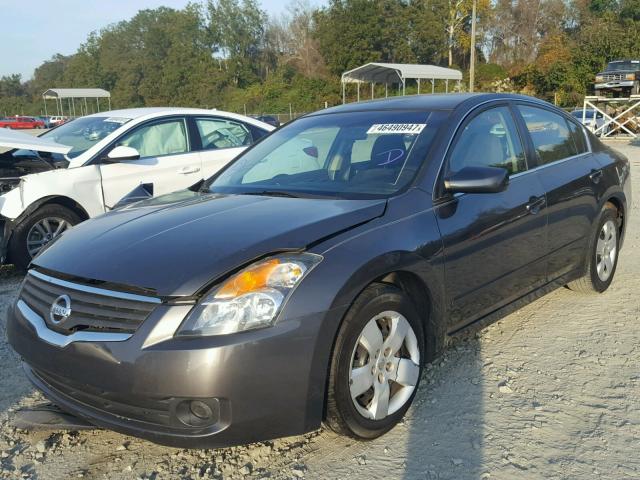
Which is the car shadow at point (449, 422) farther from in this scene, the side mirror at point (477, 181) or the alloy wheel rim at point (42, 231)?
the alloy wheel rim at point (42, 231)

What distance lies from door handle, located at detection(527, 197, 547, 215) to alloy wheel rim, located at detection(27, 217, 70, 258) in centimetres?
425

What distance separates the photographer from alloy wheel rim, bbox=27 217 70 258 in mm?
5648

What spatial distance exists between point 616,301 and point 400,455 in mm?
2792

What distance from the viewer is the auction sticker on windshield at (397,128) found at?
3.44 metres

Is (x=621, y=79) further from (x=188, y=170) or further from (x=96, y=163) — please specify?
(x=96, y=163)

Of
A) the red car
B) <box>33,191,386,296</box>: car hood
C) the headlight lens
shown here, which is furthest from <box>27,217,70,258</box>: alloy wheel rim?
the red car

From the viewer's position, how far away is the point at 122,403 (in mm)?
2352

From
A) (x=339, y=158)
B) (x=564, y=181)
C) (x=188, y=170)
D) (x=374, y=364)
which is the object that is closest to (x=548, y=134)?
(x=564, y=181)

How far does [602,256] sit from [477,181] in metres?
2.26

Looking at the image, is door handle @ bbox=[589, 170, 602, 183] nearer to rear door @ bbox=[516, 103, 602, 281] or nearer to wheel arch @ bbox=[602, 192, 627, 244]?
rear door @ bbox=[516, 103, 602, 281]

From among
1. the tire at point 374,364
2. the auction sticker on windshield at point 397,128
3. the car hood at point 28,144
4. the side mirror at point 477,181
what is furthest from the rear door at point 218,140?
the tire at point 374,364

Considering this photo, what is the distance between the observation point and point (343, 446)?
2.74 meters

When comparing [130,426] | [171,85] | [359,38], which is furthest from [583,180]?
[171,85]

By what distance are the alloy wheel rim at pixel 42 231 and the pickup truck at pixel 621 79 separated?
87.4ft
